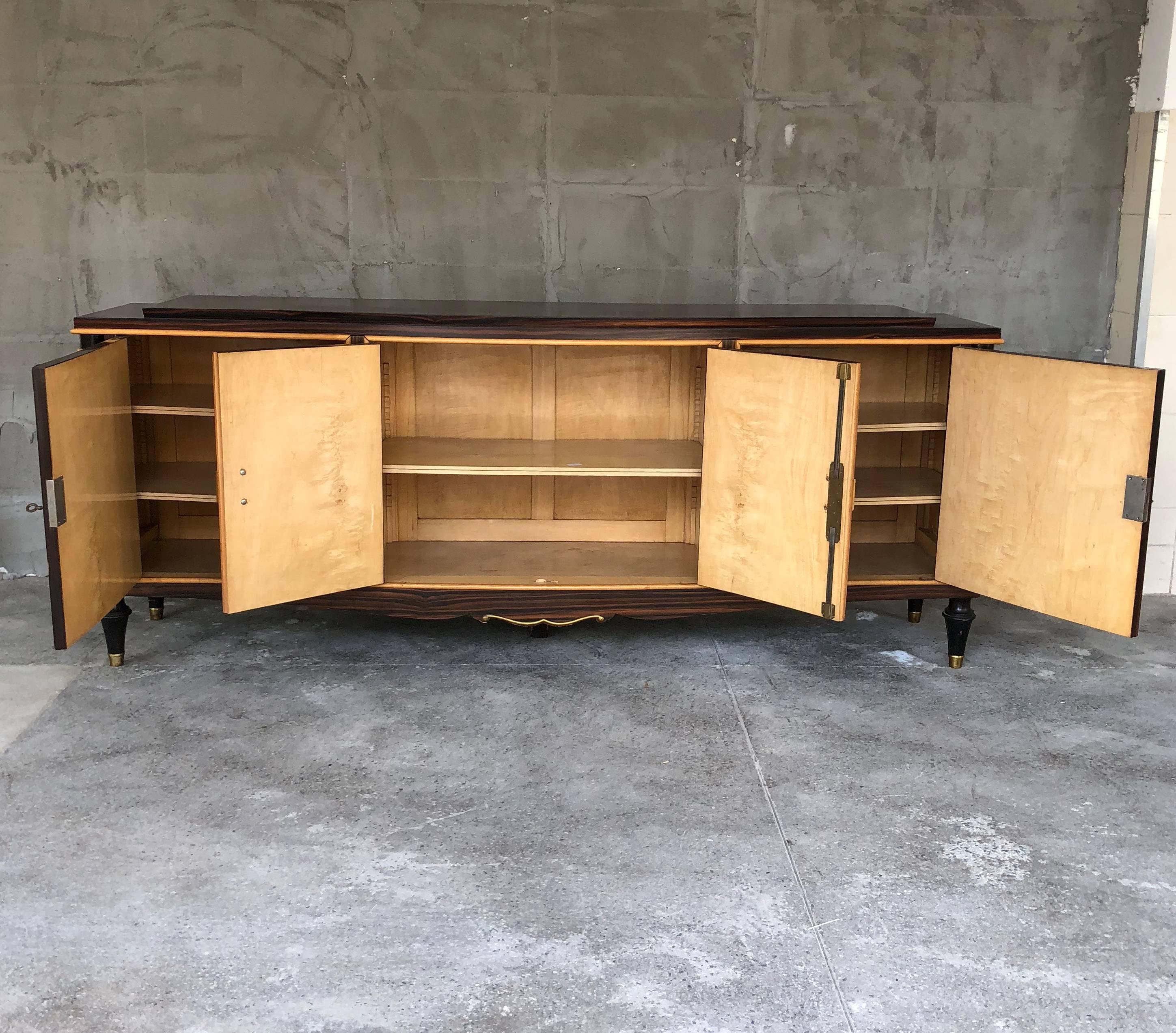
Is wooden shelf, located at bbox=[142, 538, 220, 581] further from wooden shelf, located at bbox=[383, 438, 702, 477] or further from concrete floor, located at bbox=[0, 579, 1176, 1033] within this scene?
wooden shelf, located at bbox=[383, 438, 702, 477]

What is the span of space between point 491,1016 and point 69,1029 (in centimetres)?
77

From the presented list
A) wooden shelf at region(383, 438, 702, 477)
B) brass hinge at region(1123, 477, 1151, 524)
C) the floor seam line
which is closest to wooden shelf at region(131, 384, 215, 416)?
wooden shelf at region(383, 438, 702, 477)

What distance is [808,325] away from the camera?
377 centimetres

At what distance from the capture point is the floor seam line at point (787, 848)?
7.39 ft

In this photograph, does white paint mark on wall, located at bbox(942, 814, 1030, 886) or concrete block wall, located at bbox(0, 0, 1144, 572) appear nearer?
white paint mark on wall, located at bbox(942, 814, 1030, 886)

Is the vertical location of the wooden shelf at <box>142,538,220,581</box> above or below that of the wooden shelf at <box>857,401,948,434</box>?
below

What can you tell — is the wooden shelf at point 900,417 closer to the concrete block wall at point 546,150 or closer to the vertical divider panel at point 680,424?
the vertical divider panel at point 680,424

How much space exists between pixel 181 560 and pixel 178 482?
0.30 meters

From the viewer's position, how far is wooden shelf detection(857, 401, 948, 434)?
3799 millimetres

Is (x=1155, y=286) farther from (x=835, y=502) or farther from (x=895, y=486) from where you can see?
(x=835, y=502)

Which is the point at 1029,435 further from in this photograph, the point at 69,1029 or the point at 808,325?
the point at 69,1029

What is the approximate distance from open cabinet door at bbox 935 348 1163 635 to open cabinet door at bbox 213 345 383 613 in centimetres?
191

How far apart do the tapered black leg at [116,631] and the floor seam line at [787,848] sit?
1.97 meters

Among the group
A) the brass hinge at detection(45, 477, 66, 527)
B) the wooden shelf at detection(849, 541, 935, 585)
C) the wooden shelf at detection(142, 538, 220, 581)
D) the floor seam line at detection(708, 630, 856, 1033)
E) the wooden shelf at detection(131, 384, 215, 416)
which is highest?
the wooden shelf at detection(131, 384, 215, 416)
